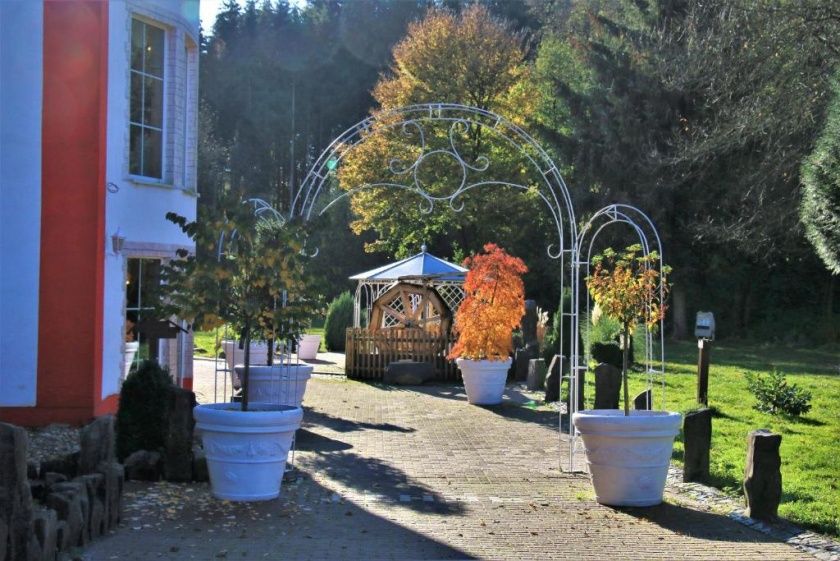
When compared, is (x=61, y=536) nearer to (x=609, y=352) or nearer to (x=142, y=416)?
(x=142, y=416)

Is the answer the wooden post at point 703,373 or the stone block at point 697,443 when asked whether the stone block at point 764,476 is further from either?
the wooden post at point 703,373

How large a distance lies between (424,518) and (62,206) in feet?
19.2

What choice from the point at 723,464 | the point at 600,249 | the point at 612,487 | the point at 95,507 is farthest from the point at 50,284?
the point at 600,249

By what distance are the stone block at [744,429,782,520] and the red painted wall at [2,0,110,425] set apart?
22.8 feet

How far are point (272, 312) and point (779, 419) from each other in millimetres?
8053

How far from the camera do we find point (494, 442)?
470 inches

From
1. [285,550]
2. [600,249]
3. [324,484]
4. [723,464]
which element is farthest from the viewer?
[600,249]

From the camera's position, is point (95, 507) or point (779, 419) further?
point (779, 419)

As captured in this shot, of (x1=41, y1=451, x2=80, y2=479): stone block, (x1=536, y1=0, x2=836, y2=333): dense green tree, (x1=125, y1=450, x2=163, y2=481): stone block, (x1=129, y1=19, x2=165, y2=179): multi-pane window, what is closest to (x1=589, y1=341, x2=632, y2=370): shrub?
(x1=536, y1=0, x2=836, y2=333): dense green tree

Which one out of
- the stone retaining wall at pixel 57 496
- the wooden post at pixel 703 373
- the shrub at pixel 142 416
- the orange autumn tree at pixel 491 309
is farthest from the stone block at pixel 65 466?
the wooden post at pixel 703 373

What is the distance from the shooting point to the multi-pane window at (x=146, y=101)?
12.2 metres

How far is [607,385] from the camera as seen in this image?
10828mm

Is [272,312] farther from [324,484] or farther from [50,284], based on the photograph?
[50,284]

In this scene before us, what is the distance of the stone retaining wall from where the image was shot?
5441mm
